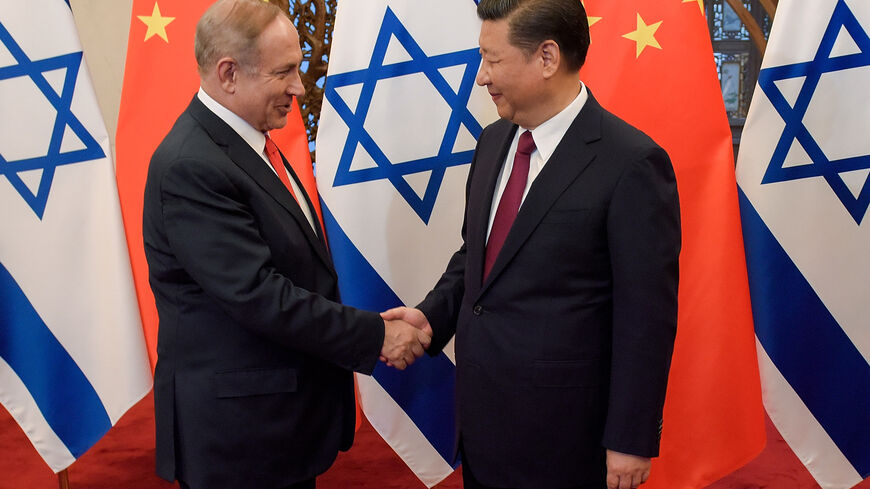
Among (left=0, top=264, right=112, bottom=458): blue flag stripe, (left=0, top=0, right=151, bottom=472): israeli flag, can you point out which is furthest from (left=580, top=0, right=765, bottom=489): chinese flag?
(left=0, top=264, right=112, bottom=458): blue flag stripe

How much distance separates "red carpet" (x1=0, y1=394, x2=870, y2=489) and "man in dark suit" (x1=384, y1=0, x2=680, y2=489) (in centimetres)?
149

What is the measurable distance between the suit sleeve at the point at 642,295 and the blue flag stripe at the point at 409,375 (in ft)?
3.32

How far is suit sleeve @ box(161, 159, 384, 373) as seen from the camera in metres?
1.53

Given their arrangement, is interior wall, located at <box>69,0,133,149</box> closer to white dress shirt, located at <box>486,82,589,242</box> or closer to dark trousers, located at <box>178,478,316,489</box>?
dark trousers, located at <box>178,478,316,489</box>

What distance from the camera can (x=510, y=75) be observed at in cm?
157

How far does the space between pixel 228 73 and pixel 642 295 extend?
0.96 m

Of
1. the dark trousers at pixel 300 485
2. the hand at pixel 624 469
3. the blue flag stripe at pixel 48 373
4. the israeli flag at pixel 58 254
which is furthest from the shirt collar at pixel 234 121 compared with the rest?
the blue flag stripe at pixel 48 373

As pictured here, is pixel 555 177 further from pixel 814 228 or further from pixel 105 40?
pixel 105 40

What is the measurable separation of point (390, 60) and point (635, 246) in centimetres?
116

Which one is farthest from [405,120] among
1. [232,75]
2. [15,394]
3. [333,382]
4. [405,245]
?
[15,394]

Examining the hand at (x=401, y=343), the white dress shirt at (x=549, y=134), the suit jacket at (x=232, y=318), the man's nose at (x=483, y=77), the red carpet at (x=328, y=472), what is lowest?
the red carpet at (x=328, y=472)

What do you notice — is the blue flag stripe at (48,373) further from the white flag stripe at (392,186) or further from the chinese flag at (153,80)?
the white flag stripe at (392,186)

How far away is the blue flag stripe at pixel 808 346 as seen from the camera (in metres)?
2.24

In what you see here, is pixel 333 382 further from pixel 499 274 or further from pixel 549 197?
pixel 549 197
